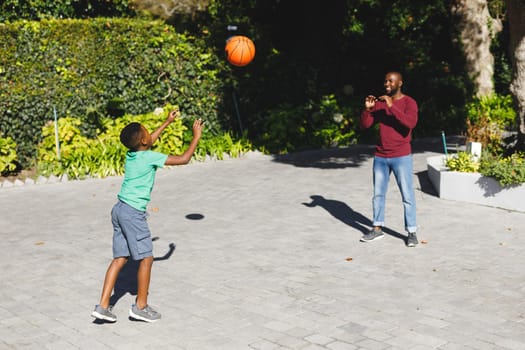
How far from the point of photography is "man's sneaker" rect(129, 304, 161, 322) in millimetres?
5770

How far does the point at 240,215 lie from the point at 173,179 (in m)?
3.14

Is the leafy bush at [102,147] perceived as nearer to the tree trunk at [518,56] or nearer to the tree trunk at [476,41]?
the tree trunk at [518,56]

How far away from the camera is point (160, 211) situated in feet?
33.8

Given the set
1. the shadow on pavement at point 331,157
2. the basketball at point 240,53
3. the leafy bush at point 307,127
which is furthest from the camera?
the leafy bush at point 307,127

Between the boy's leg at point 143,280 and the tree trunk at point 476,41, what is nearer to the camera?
the boy's leg at point 143,280

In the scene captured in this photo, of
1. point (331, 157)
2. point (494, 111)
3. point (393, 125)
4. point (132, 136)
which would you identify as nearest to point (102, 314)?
point (132, 136)

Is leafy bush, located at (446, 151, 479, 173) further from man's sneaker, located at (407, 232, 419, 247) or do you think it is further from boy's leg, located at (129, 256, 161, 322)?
boy's leg, located at (129, 256, 161, 322)

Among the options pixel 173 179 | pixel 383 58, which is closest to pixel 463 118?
pixel 383 58

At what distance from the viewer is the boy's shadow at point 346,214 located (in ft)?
29.1

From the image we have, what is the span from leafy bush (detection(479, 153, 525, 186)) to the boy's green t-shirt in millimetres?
5643

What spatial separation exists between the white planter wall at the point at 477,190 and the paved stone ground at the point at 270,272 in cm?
18

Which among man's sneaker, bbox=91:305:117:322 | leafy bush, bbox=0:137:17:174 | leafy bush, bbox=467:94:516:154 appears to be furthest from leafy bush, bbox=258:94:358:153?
man's sneaker, bbox=91:305:117:322

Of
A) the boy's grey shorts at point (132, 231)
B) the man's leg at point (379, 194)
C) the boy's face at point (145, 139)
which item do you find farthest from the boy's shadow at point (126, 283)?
the man's leg at point (379, 194)

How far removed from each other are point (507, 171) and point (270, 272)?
4.26m
